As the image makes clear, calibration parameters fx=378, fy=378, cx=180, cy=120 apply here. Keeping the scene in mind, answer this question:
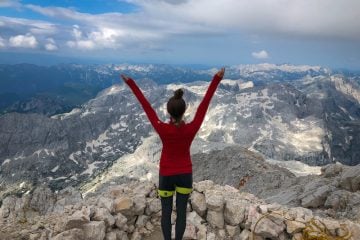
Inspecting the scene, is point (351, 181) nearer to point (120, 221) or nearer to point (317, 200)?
point (317, 200)

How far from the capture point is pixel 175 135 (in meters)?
11.9

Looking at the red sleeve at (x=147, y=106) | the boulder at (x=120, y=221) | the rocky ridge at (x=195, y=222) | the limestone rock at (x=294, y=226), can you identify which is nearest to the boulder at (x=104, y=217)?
the rocky ridge at (x=195, y=222)

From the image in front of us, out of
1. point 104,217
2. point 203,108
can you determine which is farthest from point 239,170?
point 203,108

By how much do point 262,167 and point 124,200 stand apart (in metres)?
82.0

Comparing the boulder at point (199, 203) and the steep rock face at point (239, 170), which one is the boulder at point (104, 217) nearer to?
the boulder at point (199, 203)

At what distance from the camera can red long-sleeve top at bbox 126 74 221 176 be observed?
11906mm

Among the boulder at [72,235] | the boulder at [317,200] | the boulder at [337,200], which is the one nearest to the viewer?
the boulder at [72,235]

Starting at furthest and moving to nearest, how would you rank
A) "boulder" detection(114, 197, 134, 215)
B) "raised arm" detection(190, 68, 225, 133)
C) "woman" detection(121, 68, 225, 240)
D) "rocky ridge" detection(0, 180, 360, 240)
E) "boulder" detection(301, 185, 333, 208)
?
"boulder" detection(301, 185, 333, 208), "boulder" detection(114, 197, 134, 215), "rocky ridge" detection(0, 180, 360, 240), "raised arm" detection(190, 68, 225, 133), "woman" detection(121, 68, 225, 240)

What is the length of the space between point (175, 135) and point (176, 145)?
39 cm

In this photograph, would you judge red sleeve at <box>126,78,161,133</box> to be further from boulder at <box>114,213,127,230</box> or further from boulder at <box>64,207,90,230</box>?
boulder at <box>114,213,127,230</box>

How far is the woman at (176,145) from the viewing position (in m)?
11.9

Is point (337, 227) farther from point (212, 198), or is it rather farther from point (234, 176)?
point (234, 176)

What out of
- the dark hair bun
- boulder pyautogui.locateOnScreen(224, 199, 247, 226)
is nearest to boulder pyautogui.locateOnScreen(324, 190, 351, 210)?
boulder pyautogui.locateOnScreen(224, 199, 247, 226)

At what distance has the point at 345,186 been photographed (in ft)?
119
